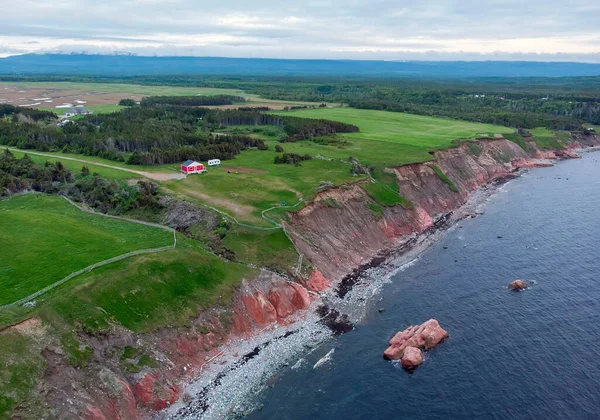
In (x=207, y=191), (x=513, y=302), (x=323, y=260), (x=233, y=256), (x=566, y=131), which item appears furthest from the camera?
(x=566, y=131)

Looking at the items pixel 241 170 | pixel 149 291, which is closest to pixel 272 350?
pixel 149 291

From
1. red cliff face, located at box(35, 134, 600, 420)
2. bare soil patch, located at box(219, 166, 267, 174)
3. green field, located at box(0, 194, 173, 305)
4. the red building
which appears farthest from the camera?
bare soil patch, located at box(219, 166, 267, 174)

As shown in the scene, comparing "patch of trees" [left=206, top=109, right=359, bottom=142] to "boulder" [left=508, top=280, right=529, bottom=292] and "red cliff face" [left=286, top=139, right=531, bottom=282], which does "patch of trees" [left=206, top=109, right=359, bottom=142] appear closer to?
"red cliff face" [left=286, top=139, right=531, bottom=282]

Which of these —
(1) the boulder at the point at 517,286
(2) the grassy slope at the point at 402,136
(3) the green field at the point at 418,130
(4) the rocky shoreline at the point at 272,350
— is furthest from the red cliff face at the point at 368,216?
(1) the boulder at the point at 517,286

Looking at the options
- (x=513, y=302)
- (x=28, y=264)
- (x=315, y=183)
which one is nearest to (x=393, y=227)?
(x=315, y=183)

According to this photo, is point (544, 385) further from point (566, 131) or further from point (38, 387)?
point (566, 131)

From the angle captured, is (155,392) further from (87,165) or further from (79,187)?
(87,165)

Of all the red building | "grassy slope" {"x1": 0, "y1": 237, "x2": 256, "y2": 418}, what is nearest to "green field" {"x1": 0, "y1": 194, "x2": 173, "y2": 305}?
"grassy slope" {"x1": 0, "y1": 237, "x2": 256, "y2": 418}
